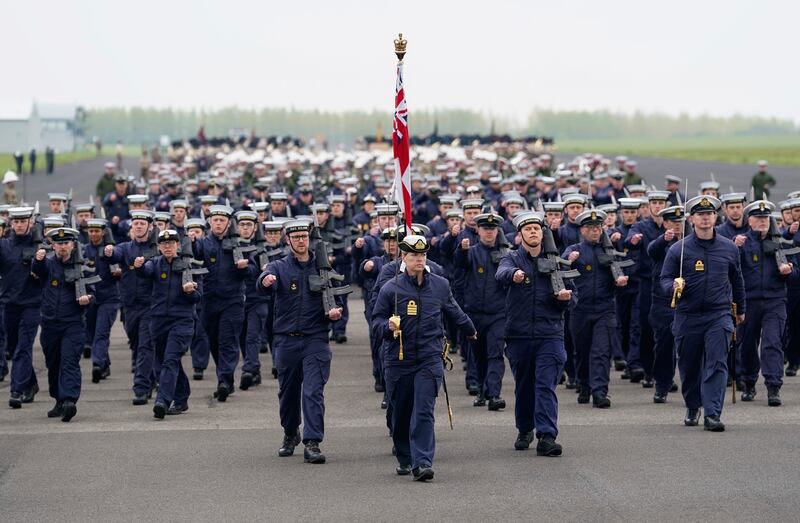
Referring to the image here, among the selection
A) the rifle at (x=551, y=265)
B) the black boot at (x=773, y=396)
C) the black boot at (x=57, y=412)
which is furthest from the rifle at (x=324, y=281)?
the black boot at (x=773, y=396)

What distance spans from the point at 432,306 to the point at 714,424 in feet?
10.9

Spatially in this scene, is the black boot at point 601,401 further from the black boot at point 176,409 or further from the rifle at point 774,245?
the black boot at point 176,409

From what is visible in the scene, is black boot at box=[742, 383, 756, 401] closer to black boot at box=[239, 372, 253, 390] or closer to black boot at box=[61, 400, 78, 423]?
black boot at box=[239, 372, 253, 390]

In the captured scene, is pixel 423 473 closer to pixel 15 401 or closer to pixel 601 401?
pixel 601 401

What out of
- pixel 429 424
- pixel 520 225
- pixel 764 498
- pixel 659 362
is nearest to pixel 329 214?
pixel 659 362

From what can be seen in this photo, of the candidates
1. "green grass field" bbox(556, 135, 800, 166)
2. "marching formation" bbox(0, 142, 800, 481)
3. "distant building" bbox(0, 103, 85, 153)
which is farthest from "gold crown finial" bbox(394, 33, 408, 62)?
"distant building" bbox(0, 103, 85, 153)

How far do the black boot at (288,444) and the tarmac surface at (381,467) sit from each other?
0.10 metres

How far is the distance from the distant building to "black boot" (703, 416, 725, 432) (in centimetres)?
10935

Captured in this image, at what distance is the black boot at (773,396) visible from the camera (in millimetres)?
16344

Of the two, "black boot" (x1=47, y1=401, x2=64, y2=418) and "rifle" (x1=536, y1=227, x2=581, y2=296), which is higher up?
"rifle" (x1=536, y1=227, x2=581, y2=296)

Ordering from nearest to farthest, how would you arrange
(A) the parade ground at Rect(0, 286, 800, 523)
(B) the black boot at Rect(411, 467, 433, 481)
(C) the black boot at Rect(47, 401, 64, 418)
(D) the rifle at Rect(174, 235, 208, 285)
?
(A) the parade ground at Rect(0, 286, 800, 523) → (B) the black boot at Rect(411, 467, 433, 481) → (C) the black boot at Rect(47, 401, 64, 418) → (D) the rifle at Rect(174, 235, 208, 285)

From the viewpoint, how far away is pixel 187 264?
16828 millimetres

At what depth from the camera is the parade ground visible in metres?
11.2

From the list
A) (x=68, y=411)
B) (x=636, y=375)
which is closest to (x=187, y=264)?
(x=68, y=411)
